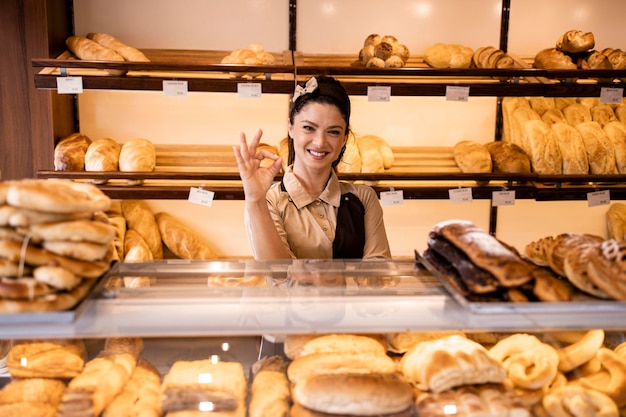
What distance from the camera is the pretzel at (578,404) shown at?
1472 mm

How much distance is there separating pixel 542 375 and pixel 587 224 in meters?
2.96

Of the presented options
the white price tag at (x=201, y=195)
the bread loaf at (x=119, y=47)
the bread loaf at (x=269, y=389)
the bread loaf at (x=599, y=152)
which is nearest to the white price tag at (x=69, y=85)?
the bread loaf at (x=119, y=47)

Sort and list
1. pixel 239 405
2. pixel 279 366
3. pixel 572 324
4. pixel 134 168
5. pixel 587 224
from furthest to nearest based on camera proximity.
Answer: pixel 587 224 → pixel 134 168 → pixel 279 366 → pixel 239 405 → pixel 572 324

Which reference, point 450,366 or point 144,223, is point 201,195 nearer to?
point 144,223

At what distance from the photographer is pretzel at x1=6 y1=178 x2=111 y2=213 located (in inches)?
46.1

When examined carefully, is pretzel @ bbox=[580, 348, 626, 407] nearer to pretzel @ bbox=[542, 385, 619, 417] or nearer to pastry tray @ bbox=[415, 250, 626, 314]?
pretzel @ bbox=[542, 385, 619, 417]

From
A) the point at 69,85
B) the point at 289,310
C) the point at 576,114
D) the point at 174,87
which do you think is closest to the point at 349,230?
the point at 289,310

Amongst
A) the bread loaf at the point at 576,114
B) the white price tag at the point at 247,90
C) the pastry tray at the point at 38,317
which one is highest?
the white price tag at the point at 247,90

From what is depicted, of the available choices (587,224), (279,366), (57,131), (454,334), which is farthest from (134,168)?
(587,224)

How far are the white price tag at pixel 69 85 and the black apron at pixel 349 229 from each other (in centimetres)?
135

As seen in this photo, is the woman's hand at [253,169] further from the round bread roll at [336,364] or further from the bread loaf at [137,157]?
the bread loaf at [137,157]

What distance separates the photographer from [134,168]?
3236 mm

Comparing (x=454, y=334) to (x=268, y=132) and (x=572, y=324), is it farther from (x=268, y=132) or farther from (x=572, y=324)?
(x=268, y=132)

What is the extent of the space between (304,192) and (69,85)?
4.88ft
